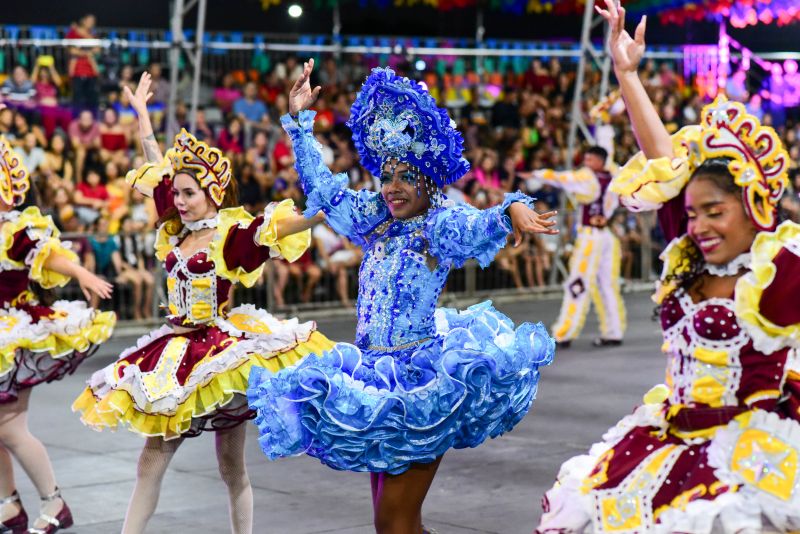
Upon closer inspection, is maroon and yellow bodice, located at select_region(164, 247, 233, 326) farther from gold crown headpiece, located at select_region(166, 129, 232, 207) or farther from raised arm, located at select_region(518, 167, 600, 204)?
raised arm, located at select_region(518, 167, 600, 204)

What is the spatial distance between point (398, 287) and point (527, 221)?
2.13 ft

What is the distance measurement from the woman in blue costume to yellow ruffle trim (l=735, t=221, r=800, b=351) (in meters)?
0.93

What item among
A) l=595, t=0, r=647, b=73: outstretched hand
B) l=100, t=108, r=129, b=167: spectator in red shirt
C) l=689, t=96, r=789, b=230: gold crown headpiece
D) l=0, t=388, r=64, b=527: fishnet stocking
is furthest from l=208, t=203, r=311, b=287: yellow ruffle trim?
l=100, t=108, r=129, b=167: spectator in red shirt

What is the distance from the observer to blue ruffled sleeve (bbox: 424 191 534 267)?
495cm

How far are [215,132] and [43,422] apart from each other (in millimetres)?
6157

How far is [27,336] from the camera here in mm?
6727

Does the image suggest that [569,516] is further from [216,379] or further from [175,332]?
[175,332]

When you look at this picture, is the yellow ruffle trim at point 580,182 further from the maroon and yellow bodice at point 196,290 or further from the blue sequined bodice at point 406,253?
the blue sequined bodice at point 406,253

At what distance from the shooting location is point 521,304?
1647cm

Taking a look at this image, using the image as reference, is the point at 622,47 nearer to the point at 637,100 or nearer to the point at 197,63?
the point at 637,100

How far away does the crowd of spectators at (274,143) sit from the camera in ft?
46.1

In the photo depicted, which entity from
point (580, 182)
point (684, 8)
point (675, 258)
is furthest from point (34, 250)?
point (684, 8)

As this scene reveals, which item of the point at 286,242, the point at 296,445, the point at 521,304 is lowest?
the point at 521,304

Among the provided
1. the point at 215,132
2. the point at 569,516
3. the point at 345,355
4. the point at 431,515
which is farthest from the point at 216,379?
the point at 215,132
